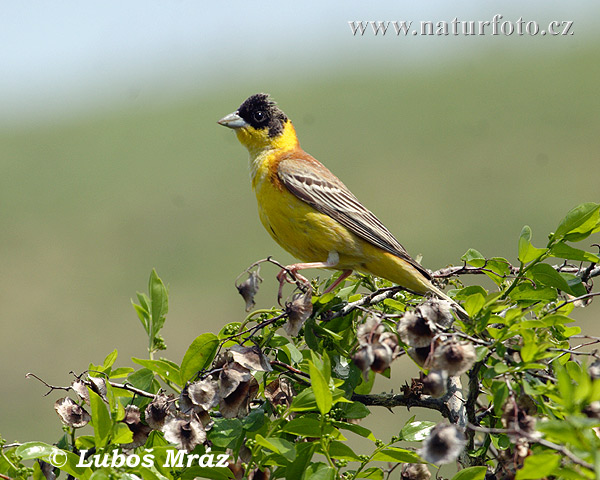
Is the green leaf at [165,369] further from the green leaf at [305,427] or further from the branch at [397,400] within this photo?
the branch at [397,400]

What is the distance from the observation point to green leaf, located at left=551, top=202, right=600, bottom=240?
3.00 m

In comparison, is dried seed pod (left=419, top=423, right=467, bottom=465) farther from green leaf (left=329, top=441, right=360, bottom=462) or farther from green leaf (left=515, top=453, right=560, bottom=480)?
green leaf (left=329, top=441, right=360, bottom=462)

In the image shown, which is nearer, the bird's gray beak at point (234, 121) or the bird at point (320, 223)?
the bird at point (320, 223)

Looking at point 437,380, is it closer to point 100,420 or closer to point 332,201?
point 100,420

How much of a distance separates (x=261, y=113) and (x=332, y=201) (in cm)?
105

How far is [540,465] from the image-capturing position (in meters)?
1.94

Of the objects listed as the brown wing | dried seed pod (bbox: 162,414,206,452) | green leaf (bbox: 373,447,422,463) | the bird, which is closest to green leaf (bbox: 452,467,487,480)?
green leaf (bbox: 373,447,422,463)

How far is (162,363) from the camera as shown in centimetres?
296

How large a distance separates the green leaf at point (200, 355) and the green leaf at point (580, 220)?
1396 millimetres

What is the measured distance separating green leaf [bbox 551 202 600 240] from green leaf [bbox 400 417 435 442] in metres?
0.91

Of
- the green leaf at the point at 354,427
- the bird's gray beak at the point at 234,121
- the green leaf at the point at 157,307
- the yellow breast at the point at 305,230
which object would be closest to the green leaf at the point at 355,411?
the green leaf at the point at 354,427

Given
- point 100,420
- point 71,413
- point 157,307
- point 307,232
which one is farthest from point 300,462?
point 307,232

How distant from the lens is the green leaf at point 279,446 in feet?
8.25

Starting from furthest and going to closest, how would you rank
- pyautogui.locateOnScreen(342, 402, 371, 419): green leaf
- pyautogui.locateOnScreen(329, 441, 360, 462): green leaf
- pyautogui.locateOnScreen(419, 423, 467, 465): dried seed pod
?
pyautogui.locateOnScreen(342, 402, 371, 419): green leaf < pyautogui.locateOnScreen(329, 441, 360, 462): green leaf < pyautogui.locateOnScreen(419, 423, 467, 465): dried seed pod
